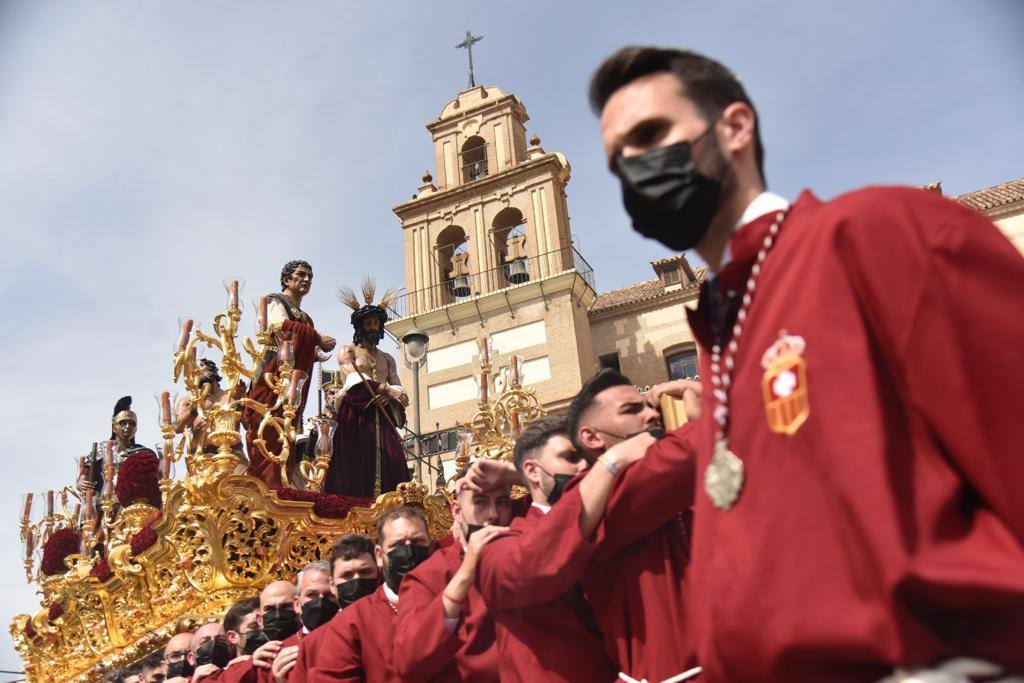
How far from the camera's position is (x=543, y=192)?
27.1m

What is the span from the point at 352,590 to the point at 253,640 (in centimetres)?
139

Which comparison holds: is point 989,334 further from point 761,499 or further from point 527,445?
point 527,445

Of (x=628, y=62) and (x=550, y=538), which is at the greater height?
(x=628, y=62)

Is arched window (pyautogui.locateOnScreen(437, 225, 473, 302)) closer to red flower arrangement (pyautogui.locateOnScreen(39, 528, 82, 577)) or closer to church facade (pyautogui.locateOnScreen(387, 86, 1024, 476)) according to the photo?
church facade (pyautogui.locateOnScreen(387, 86, 1024, 476))

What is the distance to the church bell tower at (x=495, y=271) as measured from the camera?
2573 centimetres

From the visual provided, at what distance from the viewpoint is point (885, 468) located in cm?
136

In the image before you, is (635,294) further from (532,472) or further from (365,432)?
(532,472)

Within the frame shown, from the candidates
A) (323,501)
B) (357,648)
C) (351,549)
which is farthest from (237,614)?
(357,648)

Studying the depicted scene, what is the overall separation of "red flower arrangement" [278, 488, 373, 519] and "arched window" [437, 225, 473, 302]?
2036 centimetres

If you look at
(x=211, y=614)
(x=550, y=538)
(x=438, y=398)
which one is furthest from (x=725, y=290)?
→ (x=438, y=398)

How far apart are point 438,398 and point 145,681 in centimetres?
1979

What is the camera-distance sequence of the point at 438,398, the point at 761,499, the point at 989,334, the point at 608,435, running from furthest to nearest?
the point at 438,398, the point at 608,435, the point at 761,499, the point at 989,334

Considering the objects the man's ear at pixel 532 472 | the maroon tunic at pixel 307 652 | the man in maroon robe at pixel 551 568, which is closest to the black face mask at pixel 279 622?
the maroon tunic at pixel 307 652

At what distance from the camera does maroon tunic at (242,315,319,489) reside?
788 cm
